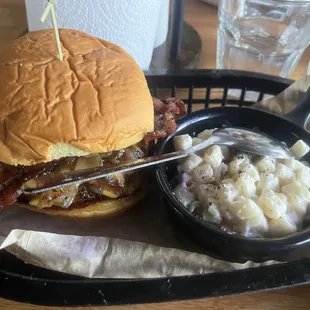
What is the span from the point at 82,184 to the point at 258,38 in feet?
2.40

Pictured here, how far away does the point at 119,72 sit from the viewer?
0.82 meters

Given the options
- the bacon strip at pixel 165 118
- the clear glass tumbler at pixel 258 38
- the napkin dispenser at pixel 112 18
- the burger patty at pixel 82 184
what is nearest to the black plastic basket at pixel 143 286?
the burger patty at pixel 82 184

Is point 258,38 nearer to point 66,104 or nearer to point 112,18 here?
point 112,18

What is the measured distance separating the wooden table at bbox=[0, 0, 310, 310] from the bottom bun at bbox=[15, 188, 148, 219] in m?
0.16

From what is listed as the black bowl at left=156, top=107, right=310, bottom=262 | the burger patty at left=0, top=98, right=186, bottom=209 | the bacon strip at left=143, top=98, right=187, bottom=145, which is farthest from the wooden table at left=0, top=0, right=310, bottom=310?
the bacon strip at left=143, top=98, right=187, bottom=145

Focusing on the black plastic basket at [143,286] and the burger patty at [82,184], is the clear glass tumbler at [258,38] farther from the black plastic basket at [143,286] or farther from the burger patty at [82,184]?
the black plastic basket at [143,286]

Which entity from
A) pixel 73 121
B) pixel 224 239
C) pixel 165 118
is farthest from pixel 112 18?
pixel 224 239

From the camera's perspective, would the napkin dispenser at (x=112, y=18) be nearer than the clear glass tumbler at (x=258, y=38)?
Yes

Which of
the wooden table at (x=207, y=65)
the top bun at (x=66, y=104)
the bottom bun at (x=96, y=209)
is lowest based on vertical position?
the wooden table at (x=207, y=65)

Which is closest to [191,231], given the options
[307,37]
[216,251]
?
[216,251]

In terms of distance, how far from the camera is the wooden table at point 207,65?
2.45 feet

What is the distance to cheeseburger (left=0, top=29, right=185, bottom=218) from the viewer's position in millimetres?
725

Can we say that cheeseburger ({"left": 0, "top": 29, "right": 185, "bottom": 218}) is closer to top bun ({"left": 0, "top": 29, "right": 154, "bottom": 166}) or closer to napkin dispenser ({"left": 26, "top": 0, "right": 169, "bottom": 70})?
top bun ({"left": 0, "top": 29, "right": 154, "bottom": 166})

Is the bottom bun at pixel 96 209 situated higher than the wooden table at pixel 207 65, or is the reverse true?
the bottom bun at pixel 96 209
